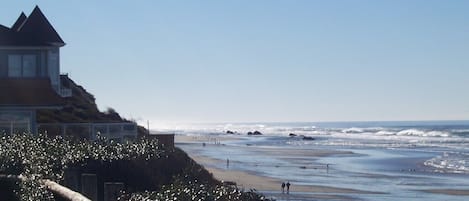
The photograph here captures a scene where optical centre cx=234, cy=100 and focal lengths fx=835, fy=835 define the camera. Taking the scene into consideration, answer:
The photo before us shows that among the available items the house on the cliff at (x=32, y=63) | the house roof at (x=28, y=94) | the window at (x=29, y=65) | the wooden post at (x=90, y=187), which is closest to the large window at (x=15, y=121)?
the house roof at (x=28, y=94)

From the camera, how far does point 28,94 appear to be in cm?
2500

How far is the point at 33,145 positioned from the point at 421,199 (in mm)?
16866

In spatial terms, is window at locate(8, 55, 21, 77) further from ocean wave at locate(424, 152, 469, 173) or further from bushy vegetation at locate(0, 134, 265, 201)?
ocean wave at locate(424, 152, 469, 173)

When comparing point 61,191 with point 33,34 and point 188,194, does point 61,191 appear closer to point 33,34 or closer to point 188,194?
point 188,194

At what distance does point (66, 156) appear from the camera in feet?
48.0

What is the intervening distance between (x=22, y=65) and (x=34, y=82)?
4794 millimetres

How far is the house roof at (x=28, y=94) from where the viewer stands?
23.8 meters

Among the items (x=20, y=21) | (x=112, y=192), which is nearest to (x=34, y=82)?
(x=20, y=21)

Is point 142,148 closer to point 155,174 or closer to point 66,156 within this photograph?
point 155,174

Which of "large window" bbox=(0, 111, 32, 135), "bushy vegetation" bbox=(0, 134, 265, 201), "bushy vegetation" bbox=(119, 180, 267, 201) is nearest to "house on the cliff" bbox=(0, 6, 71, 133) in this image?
"large window" bbox=(0, 111, 32, 135)

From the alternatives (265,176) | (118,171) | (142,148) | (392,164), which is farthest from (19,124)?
(392,164)

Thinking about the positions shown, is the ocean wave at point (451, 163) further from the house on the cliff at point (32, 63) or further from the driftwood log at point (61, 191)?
the driftwood log at point (61, 191)

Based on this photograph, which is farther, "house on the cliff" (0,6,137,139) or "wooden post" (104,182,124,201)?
"house on the cliff" (0,6,137,139)

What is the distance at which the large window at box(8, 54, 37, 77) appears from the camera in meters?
31.2
